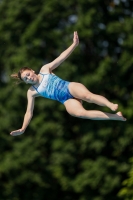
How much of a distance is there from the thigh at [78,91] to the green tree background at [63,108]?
14.5m

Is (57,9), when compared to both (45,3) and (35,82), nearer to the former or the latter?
(45,3)

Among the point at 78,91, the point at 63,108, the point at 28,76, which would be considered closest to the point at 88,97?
the point at 78,91

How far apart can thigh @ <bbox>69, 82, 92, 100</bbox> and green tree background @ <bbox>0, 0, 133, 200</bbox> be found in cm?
1454

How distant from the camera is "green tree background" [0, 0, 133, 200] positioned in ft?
93.7

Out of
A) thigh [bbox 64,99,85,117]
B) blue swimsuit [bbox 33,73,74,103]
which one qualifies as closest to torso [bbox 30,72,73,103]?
blue swimsuit [bbox 33,73,74,103]

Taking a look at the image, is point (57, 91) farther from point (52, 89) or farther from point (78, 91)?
point (78, 91)

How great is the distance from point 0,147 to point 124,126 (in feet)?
14.4

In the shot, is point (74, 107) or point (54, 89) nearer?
point (74, 107)

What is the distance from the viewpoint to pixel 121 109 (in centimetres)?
2798

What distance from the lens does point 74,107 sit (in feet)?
44.2

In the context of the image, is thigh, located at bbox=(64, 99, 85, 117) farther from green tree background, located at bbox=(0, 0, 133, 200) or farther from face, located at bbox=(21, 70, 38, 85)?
green tree background, located at bbox=(0, 0, 133, 200)

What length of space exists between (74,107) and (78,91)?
0.84ft

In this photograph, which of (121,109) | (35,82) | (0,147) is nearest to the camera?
(35,82)

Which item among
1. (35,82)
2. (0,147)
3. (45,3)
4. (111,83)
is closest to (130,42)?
(111,83)
